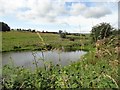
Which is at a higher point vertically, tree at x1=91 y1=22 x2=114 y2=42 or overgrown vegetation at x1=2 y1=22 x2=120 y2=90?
tree at x1=91 y1=22 x2=114 y2=42

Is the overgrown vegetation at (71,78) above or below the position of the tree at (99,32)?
below

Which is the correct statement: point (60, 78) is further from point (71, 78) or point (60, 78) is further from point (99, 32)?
point (99, 32)

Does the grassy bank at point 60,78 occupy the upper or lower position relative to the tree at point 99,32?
lower

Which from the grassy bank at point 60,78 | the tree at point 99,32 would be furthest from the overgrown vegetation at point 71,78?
the tree at point 99,32

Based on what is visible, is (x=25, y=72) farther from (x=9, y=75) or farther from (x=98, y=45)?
(x=98, y=45)

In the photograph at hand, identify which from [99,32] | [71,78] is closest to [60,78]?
[71,78]

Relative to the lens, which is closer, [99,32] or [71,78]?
[99,32]

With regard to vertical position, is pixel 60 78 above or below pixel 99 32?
below

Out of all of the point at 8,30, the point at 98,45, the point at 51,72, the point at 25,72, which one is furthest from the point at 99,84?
the point at 8,30

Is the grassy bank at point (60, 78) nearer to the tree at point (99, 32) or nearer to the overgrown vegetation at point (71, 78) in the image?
the overgrown vegetation at point (71, 78)

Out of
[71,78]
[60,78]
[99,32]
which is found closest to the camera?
[60,78]

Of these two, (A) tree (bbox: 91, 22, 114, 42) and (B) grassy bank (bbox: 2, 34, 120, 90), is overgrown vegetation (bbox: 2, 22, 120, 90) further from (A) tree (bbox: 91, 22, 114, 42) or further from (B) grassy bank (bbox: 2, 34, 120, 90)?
(A) tree (bbox: 91, 22, 114, 42)

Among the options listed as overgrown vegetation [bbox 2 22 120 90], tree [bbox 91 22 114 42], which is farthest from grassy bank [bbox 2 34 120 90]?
tree [bbox 91 22 114 42]

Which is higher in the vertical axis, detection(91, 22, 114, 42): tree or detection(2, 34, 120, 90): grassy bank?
detection(91, 22, 114, 42): tree
